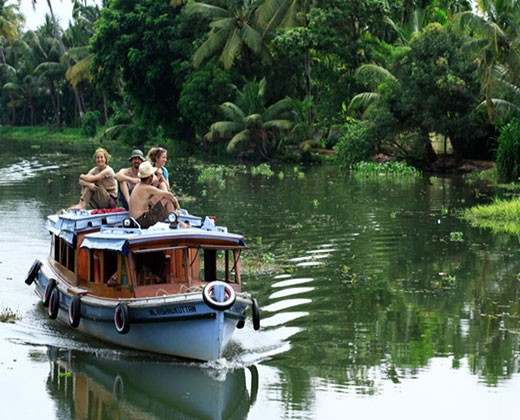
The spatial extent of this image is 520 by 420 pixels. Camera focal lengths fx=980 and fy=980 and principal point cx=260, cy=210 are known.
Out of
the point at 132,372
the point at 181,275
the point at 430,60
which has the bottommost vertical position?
the point at 132,372

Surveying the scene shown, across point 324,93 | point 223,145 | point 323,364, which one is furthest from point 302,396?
point 223,145

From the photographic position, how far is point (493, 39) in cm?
3512

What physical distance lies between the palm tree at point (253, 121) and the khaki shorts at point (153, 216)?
35.6m

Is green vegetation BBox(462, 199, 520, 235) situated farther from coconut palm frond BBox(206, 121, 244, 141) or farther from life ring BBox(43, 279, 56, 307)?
coconut palm frond BBox(206, 121, 244, 141)

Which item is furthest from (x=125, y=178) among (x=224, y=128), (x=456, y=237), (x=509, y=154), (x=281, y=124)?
(x=224, y=128)

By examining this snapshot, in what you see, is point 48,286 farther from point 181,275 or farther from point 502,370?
point 502,370

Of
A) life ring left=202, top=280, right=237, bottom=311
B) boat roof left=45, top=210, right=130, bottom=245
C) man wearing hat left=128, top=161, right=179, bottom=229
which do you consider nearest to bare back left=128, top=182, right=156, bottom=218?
man wearing hat left=128, top=161, right=179, bottom=229

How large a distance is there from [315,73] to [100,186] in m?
37.0

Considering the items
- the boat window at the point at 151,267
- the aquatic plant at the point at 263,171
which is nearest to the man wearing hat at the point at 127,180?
the boat window at the point at 151,267

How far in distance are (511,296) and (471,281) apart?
1.39 m

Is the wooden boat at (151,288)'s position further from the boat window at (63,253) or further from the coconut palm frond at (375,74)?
the coconut palm frond at (375,74)

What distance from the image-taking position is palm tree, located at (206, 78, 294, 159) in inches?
2012

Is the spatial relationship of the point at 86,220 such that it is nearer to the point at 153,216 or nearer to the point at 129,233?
the point at 153,216

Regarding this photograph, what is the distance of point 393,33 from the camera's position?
5191cm
